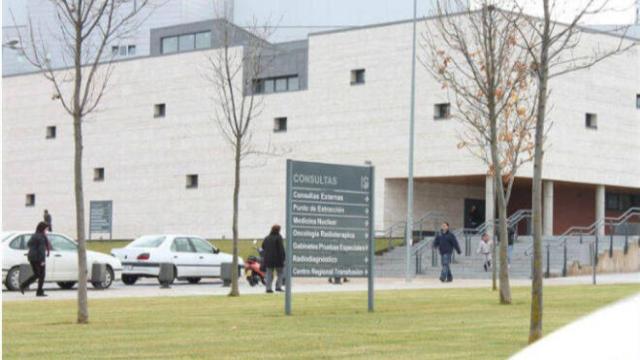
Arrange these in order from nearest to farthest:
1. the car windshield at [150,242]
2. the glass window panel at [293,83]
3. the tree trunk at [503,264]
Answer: the tree trunk at [503,264] → the car windshield at [150,242] → the glass window panel at [293,83]

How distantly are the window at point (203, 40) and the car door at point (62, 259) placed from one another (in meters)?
36.9

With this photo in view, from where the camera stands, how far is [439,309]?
17.7 metres

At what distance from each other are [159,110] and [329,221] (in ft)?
153

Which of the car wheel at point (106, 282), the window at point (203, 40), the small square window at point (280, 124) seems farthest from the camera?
the window at point (203, 40)

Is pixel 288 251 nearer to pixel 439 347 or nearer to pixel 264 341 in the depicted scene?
pixel 264 341

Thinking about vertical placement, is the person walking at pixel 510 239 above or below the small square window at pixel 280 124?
below

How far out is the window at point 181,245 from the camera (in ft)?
108

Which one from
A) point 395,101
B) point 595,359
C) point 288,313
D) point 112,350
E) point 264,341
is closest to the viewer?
point 595,359

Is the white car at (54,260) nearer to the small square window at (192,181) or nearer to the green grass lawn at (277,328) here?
the green grass lawn at (277,328)

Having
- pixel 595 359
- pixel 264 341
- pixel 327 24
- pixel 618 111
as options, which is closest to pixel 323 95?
pixel 618 111

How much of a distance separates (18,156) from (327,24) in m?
22.3

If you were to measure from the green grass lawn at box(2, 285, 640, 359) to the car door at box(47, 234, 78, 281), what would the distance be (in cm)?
700

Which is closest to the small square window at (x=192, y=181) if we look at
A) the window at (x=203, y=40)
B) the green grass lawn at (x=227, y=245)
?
the green grass lawn at (x=227, y=245)

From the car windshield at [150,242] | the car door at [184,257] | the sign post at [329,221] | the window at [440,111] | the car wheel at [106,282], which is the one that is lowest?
the car wheel at [106,282]
